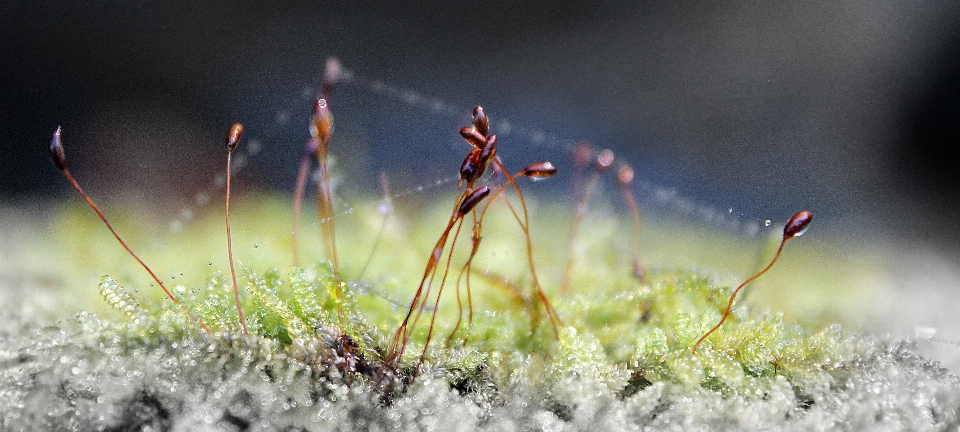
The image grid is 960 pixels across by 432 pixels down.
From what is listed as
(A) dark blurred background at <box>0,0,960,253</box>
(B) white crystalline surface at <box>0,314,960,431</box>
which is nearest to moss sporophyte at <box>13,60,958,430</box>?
(B) white crystalline surface at <box>0,314,960,431</box>

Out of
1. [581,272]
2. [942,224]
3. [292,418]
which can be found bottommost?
[292,418]

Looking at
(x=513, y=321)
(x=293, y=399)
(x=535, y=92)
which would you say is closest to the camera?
(x=293, y=399)

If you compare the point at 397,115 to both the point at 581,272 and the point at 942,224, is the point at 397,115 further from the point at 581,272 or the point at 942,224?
the point at 942,224

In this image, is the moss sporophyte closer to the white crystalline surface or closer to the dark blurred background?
the white crystalline surface

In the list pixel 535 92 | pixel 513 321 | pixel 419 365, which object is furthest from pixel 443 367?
pixel 535 92

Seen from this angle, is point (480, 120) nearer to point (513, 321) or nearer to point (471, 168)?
point (471, 168)

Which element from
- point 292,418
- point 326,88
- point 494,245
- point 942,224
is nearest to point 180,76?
point 326,88
